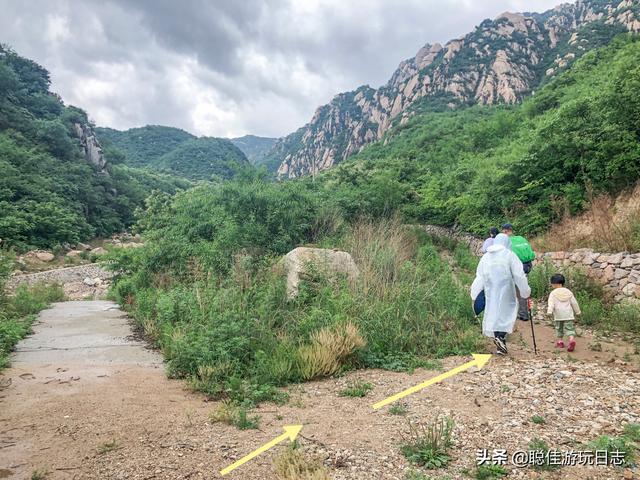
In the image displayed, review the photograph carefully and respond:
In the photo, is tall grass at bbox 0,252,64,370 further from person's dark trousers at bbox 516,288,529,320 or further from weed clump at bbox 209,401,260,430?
person's dark trousers at bbox 516,288,529,320

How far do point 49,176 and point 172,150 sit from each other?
66146 millimetres

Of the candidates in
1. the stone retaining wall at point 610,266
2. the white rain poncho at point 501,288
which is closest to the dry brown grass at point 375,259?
the white rain poncho at point 501,288

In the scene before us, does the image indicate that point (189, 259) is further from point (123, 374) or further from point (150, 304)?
point (123, 374)

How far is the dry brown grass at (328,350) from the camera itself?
4.54 m

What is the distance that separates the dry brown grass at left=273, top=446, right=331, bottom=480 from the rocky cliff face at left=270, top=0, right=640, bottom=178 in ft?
140

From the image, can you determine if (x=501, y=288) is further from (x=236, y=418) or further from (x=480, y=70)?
(x=480, y=70)

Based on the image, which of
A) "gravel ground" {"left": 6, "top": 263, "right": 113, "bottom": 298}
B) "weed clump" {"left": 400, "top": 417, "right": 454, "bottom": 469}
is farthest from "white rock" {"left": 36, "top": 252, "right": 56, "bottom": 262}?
"weed clump" {"left": 400, "top": 417, "right": 454, "bottom": 469}

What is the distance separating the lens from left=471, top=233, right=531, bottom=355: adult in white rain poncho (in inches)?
206

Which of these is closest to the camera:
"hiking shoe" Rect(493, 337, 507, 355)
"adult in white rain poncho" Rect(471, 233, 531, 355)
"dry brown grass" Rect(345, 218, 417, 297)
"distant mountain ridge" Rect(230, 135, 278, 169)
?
"hiking shoe" Rect(493, 337, 507, 355)

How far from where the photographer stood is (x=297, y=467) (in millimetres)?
2488

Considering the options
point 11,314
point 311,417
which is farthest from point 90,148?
point 311,417

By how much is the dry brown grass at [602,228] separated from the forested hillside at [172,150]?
2836 inches

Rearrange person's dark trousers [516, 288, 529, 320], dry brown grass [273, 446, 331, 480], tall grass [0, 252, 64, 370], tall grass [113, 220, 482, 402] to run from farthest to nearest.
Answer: person's dark trousers [516, 288, 529, 320]
tall grass [0, 252, 64, 370]
tall grass [113, 220, 482, 402]
dry brown grass [273, 446, 331, 480]

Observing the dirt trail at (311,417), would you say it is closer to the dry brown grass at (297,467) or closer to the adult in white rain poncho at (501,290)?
the dry brown grass at (297,467)
